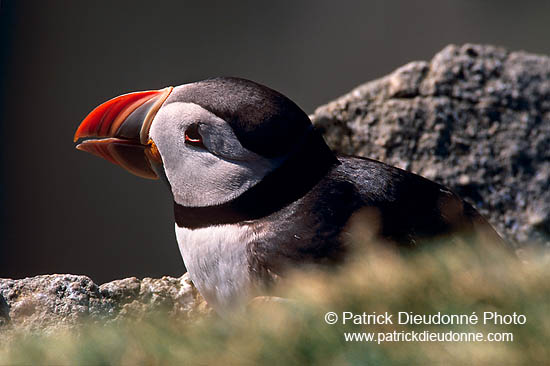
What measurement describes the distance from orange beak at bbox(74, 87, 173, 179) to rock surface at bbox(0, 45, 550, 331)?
27.4 inches

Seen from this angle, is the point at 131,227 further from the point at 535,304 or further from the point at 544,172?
the point at 535,304

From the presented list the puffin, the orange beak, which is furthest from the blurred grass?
the orange beak

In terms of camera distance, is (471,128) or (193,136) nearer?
(193,136)

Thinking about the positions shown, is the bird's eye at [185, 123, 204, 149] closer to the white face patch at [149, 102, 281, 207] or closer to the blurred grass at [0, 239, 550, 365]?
the white face patch at [149, 102, 281, 207]

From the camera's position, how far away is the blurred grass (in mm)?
434

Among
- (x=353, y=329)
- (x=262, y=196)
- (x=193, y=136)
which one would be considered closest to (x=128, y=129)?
(x=193, y=136)

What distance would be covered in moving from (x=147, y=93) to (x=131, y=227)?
5.84 ft

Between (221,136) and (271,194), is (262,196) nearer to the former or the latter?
(271,194)

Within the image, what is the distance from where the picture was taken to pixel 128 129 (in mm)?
1332

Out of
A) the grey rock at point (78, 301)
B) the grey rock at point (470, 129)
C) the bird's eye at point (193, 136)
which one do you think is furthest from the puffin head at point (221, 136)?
the grey rock at point (470, 129)

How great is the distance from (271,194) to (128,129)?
0.36 m

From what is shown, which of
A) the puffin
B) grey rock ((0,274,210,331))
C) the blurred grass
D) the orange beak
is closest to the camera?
the blurred grass

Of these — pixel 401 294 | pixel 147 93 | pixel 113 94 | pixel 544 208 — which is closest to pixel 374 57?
pixel 113 94

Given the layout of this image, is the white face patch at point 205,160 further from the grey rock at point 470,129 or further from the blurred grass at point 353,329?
the grey rock at point 470,129
